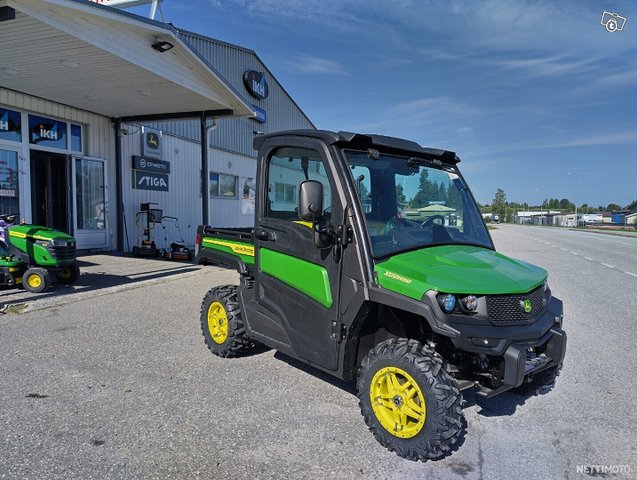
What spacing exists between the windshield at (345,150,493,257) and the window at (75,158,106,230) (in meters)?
10.3

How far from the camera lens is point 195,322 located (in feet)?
19.6

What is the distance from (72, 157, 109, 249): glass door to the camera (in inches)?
447

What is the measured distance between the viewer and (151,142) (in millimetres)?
13414

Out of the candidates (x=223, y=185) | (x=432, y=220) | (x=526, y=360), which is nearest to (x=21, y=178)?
(x=223, y=185)

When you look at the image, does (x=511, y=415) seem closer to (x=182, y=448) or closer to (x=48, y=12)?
(x=182, y=448)

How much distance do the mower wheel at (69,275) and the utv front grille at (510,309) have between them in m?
7.10

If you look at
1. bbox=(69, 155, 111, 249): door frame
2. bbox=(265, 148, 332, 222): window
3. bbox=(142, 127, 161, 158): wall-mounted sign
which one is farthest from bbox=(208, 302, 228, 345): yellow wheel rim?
bbox=(142, 127, 161, 158): wall-mounted sign

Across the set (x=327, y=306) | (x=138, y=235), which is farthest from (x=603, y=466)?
(x=138, y=235)

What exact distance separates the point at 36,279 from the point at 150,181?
7.07 meters

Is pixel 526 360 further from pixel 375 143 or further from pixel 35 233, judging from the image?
pixel 35 233

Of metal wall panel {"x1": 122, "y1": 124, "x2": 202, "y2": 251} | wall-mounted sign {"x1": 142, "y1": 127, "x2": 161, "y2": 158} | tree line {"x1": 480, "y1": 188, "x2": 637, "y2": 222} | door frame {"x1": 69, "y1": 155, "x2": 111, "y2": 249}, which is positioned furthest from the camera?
tree line {"x1": 480, "y1": 188, "x2": 637, "y2": 222}

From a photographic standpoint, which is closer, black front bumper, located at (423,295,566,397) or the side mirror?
black front bumper, located at (423,295,566,397)

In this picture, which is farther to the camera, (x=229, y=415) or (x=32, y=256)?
(x=32, y=256)

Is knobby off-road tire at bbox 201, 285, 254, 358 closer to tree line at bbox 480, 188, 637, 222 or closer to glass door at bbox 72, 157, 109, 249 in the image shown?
glass door at bbox 72, 157, 109, 249
